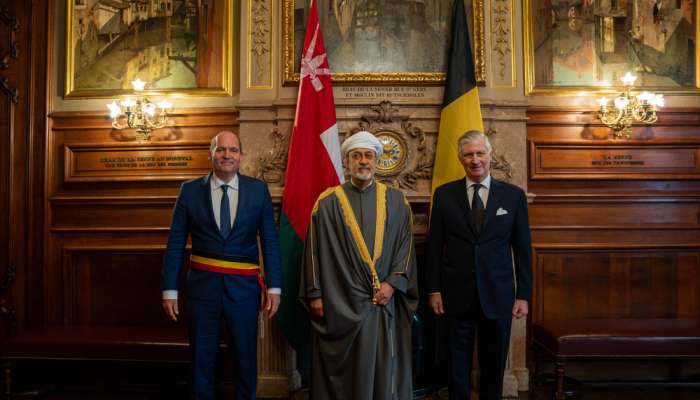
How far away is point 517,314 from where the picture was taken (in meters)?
2.84

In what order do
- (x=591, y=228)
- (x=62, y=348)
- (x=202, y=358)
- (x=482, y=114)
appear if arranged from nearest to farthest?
1. (x=202, y=358)
2. (x=62, y=348)
3. (x=482, y=114)
4. (x=591, y=228)

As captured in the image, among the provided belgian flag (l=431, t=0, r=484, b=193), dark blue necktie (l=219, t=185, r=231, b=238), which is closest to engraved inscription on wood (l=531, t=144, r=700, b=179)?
belgian flag (l=431, t=0, r=484, b=193)

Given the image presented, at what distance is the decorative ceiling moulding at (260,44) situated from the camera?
13.0ft

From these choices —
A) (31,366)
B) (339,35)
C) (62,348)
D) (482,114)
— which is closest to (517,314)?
(482,114)

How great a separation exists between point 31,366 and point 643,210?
5019 millimetres

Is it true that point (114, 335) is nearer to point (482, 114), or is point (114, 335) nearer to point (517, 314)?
point (517, 314)

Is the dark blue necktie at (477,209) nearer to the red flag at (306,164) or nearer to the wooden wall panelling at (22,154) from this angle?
the red flag at (306,164)

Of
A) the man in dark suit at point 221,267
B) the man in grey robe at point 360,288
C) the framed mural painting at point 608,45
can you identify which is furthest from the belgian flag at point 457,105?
the man in dark suit at point 221,267

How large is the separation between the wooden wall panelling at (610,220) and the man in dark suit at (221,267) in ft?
7.92

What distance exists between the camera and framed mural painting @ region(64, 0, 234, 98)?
4293mm

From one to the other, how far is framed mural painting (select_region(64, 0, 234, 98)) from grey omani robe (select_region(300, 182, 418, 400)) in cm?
209

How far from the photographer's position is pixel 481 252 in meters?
2.74

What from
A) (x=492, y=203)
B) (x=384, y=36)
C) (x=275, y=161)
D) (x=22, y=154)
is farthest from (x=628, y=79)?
(x=22, y=154)

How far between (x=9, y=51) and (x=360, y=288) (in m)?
3.71
